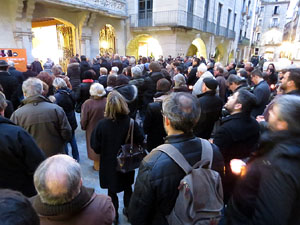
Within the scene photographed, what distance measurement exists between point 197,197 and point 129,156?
4.43ft

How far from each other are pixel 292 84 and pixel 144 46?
17.5 meters

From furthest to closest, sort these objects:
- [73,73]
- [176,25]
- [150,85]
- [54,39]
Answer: [54,39], [176,25], [73,73], [150,85]

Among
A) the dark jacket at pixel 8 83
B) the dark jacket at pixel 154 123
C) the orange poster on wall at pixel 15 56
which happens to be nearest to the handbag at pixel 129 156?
the dark jacket at pixel 154 123

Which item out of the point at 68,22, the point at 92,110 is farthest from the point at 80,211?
the point at 68,22

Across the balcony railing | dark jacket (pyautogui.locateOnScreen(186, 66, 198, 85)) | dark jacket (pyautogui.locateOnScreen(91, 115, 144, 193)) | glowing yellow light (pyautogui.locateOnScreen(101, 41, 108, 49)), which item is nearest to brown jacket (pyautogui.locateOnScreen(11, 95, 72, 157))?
dark jacket (pyautogui.locateOnScreen(91, 115, 144, 193))

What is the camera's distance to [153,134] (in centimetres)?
325

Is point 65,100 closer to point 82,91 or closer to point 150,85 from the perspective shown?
point 82,91

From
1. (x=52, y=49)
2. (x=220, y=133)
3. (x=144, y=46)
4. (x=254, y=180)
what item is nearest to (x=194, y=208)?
(x=254, y=180)

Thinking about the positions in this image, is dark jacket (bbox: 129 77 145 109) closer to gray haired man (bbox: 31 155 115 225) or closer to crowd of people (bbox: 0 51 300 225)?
crowd of people (bbox: 0 51 300 225)

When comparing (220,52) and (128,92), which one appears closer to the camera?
(128,92)

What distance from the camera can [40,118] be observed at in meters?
2.57

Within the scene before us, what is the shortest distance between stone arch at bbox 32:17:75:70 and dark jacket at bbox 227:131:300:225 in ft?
41.1

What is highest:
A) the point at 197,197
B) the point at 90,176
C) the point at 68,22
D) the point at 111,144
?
the point at 68,22

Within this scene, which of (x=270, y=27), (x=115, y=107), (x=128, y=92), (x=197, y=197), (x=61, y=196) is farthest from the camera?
(x=270, y=27)
